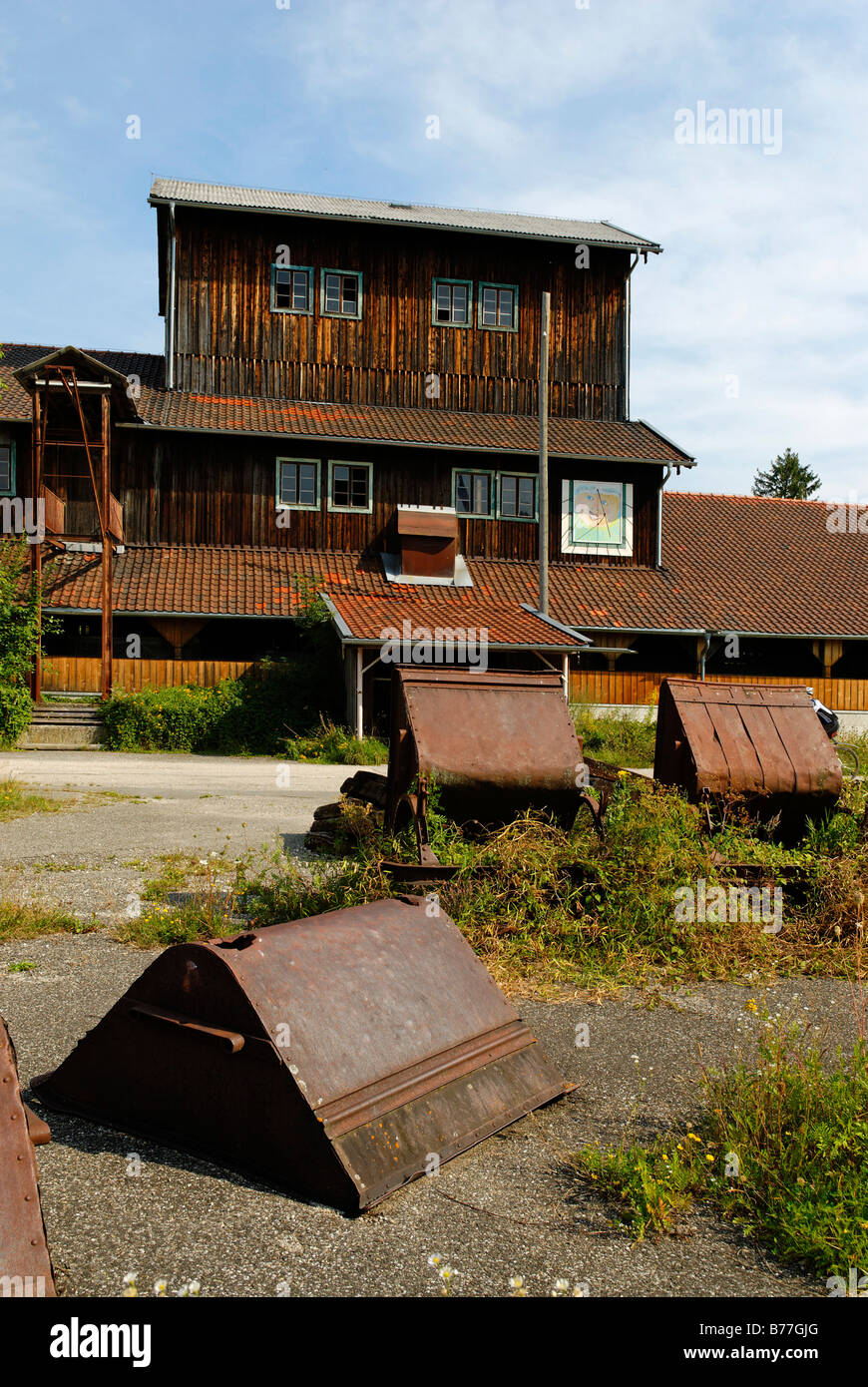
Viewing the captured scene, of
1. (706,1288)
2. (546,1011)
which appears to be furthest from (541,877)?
(706,1288)

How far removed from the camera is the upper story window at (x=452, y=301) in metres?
27.5

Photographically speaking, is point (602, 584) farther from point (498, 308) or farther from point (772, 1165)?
point (772, 1165)

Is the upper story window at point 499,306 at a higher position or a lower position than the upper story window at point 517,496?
higher

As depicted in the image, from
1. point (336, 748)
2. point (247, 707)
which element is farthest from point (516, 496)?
Result: point (336, 748)

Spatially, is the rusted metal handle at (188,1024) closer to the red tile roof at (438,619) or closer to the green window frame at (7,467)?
the red tile roof at (438,619)

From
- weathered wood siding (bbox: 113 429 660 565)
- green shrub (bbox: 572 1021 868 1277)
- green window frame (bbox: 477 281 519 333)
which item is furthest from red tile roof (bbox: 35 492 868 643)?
green shrub (bbox: 572 1021 868 1277)

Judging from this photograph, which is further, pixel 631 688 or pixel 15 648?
pixel 631 688

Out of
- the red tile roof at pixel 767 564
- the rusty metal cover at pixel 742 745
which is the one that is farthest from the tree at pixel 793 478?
the rusty metal cover at pixel 742 745

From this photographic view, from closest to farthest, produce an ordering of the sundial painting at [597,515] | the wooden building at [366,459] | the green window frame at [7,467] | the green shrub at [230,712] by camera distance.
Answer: the green shrub at [230,712], the wooden building at [366,459], the green window frame at [7,467], the sundial painting at [597,515]

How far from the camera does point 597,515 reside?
27.5 metres

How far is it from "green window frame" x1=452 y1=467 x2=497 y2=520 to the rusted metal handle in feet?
78.1

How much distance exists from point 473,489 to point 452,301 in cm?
533

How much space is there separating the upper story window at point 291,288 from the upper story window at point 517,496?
6.83 m

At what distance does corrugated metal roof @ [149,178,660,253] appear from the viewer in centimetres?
2608
